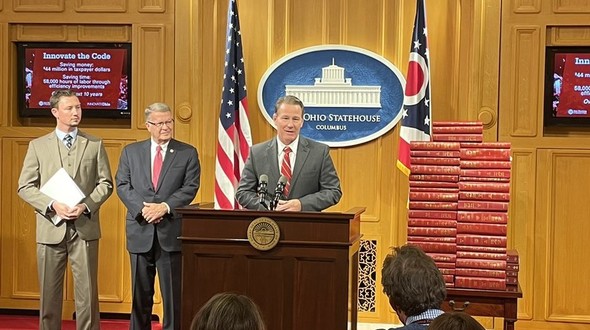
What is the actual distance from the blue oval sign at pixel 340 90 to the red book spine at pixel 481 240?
2.34m

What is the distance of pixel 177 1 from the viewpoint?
267 inches

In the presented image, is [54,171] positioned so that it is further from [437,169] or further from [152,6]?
[437,169]

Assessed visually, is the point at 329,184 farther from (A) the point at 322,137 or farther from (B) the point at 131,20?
(B) the point at 131,20

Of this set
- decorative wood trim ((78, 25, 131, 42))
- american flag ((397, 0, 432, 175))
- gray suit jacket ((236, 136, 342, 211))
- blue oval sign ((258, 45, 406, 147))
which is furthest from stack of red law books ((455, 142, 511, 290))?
decorative wood trim ((78, 25, 131, 42))

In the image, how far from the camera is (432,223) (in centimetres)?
445

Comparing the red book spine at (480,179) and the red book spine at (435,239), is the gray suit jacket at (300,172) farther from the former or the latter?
the red book spine at (480,179)

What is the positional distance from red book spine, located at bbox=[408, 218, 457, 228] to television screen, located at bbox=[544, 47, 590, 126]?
2475mm

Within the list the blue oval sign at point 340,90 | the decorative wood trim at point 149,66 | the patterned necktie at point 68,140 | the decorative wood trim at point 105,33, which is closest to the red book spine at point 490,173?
the blue oval sign at point 340,90

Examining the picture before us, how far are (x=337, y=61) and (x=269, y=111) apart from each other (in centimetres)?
69

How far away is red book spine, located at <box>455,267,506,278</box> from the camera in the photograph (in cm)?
438

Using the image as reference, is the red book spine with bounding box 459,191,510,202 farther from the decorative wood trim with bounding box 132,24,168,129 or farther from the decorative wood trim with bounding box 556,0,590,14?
the decorative wood trim with bounding box 132,24,168,129

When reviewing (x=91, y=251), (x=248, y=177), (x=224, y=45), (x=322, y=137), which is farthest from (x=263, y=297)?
(x=224, y=45)

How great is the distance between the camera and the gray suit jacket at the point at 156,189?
5.40 meters

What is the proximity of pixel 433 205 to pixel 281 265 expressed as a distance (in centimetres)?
88
